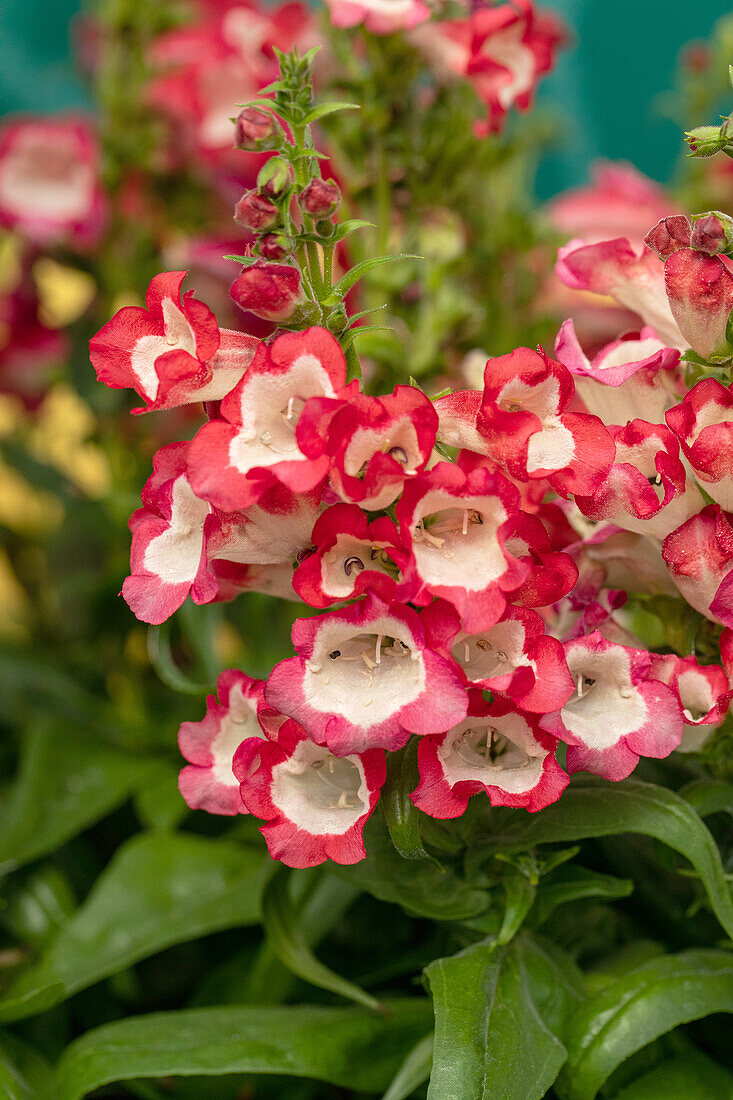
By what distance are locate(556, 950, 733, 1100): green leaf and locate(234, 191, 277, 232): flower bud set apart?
1.09ft

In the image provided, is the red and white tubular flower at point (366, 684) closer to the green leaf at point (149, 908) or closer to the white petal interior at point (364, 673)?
the white petal interior at point (364, 673)

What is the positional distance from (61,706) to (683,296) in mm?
599

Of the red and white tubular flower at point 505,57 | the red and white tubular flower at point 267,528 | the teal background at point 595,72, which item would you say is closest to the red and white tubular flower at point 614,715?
the red and white tubular flower at point 267,528

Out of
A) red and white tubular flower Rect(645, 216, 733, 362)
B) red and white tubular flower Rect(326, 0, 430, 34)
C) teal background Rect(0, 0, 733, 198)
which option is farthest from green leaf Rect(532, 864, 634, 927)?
teal background Rect(0, 0, 733, 198)

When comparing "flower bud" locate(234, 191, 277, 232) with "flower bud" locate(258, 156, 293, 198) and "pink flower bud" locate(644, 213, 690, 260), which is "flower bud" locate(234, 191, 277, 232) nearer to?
"flower bud" locate(258, 156, 293, 198)

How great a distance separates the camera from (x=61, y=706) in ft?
2.58

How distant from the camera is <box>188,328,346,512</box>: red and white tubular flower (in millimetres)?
317

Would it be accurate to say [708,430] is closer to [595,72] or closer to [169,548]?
[169,548]

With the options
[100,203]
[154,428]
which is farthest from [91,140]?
[154,428]

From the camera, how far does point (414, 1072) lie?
0.42m

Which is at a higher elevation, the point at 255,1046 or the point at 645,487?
the point at 645,487

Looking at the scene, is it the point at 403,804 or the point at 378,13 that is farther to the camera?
the point at 378,13

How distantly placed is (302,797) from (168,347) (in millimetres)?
174

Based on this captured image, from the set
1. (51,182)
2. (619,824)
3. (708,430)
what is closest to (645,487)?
(708,430)
